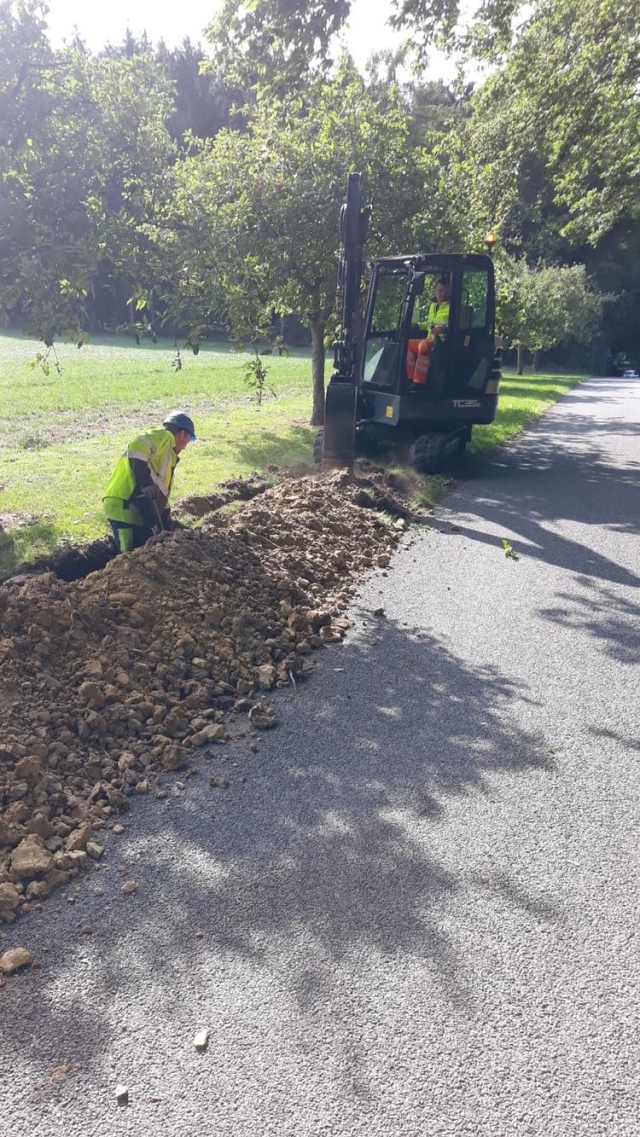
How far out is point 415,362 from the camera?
10688mm

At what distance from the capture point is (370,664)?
548 cm

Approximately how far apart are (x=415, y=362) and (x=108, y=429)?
6.09 m

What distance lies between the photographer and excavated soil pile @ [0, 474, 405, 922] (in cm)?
371

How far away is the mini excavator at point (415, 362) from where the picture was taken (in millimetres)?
10312

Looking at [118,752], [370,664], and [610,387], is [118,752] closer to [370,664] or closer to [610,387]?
[370,664]

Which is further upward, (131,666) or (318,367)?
(318,367)

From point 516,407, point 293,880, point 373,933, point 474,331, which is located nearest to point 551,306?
point 516,407

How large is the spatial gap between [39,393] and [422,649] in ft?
49.2

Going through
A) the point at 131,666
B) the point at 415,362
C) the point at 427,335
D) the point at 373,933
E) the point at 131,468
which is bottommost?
the point at 373,933

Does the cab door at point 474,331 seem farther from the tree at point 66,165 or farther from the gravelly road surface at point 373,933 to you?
the gravelly road surface at point 373,933

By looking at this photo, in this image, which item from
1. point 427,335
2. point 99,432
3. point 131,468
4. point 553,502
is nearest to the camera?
point 131,468

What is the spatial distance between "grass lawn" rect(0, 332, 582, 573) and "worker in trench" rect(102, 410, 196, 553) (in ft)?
3.19

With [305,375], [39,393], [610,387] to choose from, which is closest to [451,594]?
[39,393]

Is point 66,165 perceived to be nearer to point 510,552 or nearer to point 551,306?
point 510,552
